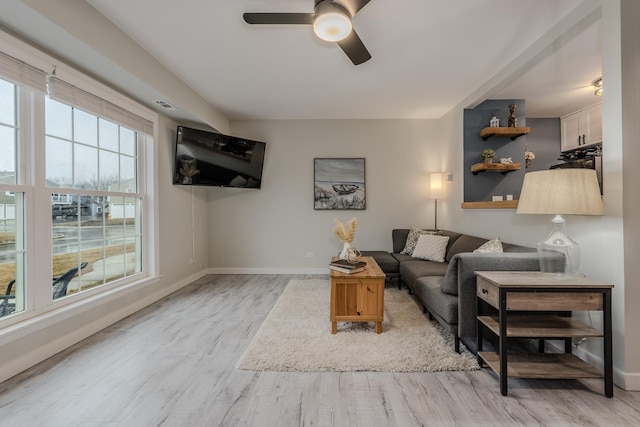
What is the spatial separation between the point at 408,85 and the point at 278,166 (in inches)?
93.4

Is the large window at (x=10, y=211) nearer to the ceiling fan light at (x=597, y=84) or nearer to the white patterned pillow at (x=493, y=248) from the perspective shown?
the white patterned pillow at (x=493, y=248)

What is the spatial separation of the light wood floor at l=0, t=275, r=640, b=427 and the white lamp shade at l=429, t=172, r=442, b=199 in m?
3.10

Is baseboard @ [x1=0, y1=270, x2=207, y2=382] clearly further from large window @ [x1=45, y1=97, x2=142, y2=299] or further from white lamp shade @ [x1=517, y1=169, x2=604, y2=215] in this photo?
white lamp shade @ [x1=517, y1=169, x2=604, y2=215]

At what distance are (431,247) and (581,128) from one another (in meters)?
2.95

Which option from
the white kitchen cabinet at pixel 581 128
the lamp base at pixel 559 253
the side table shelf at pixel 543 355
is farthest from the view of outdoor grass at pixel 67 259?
the white kitchen cabinet at pixel 581 128

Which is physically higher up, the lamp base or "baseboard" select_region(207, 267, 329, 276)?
the lamp base

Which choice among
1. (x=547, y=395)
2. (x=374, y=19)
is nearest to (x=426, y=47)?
(x=374, y=19)

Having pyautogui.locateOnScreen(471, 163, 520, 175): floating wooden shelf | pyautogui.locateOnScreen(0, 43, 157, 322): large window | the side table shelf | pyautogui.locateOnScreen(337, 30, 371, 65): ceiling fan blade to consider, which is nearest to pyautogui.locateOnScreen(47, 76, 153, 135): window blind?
pyautogui.locateOnScreen(0, 43, 157, 322): large window

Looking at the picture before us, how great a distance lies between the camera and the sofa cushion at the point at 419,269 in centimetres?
298

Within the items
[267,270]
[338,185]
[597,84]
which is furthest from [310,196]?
[597,84]

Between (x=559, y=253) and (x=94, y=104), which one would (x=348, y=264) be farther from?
(x=94, y=104)

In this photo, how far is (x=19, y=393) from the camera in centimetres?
166

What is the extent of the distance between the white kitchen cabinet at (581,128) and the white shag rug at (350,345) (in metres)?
3.63

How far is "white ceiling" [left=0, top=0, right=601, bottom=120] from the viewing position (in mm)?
2076
